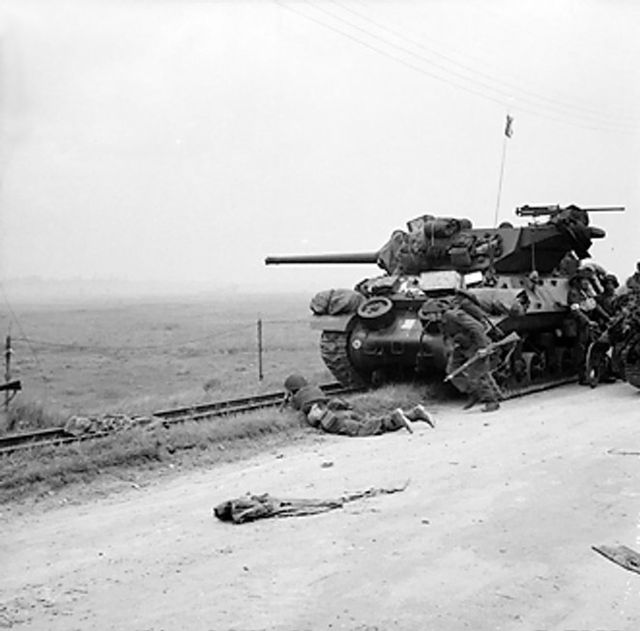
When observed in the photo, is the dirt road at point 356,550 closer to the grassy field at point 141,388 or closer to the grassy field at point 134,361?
the grassy field at point 141,388

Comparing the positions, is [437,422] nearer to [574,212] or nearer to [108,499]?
[108,499]

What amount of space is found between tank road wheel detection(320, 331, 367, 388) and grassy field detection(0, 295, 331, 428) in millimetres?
1173

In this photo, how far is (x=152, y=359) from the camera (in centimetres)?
2209

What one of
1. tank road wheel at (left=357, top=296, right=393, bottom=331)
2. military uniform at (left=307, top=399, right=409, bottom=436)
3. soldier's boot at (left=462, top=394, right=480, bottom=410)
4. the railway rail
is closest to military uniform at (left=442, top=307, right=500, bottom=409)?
soldier's boot at (left=462, top=394, right=480, bottom=410)

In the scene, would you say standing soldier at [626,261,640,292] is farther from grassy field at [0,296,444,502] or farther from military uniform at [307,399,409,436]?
military uniform at [307,399,409,436]

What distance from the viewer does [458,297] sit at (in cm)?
1151

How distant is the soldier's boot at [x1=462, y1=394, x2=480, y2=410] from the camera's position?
1091 cm

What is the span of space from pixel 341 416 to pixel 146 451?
2.35 meters

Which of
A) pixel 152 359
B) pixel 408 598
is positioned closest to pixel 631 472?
pixel 408 598

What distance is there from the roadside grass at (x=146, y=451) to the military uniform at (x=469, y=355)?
235cm

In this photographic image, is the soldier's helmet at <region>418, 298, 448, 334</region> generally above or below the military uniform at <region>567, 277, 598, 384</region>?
above

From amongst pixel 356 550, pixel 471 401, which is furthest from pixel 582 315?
pixel 356 550

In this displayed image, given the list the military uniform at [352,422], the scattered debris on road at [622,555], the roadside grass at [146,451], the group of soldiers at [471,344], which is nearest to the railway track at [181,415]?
the roadside grass at [146,451]

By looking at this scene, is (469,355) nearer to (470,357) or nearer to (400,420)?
(470,357)
